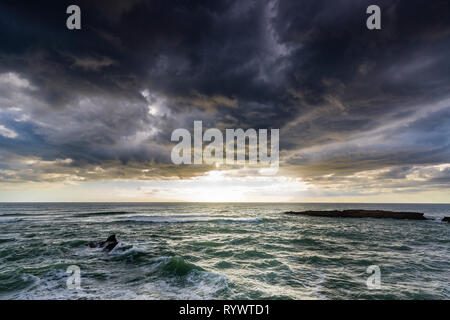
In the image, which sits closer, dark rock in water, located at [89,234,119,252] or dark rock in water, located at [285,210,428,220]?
dark rock in water, located at [89,234,119,252]

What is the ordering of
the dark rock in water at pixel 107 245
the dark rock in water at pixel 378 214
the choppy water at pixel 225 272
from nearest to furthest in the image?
the choppy water at pixel 225 272
the dark rock in water at pixel 107 245
the dark rock in water at pixel 378 214

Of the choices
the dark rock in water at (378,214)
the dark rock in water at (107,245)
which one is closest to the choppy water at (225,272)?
the dark rock in water at (107,245)

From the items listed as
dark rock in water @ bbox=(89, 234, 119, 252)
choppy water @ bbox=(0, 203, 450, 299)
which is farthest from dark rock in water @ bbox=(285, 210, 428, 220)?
dark rock in water @ bbox=(89, 234, 119, 252)

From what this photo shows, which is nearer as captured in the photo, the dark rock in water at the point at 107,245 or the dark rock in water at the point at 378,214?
the dark rock in water at the point at 107,245

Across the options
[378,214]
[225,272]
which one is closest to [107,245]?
[225,272]

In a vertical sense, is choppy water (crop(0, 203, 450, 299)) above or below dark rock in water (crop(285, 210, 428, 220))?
above

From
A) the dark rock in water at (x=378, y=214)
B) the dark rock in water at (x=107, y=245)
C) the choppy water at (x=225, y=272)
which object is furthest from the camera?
the dark rock in water at (x=378, y=214)

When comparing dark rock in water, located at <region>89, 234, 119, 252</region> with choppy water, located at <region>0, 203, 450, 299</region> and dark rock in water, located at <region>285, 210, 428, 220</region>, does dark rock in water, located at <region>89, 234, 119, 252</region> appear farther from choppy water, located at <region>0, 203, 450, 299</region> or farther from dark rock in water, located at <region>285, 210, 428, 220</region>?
dark rock in water, located at <region>285, 210, 428, 220</region>

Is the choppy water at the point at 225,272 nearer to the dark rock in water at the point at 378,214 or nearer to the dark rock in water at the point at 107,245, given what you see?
the dark rock in water at the point at 107,245

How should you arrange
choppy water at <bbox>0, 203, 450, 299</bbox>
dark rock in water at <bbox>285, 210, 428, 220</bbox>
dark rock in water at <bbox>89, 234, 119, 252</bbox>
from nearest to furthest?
1. choppy water at <bbox>0, 203, 450, 299</bbox>
2. dark rock in water at <bbox>89, 234, 119, 252</bbox>
3. dark rock in water at <bbox>285, 210, 428, 220</bbox>

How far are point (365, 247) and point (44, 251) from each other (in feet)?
93.5

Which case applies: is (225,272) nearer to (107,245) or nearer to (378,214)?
(107,245)
